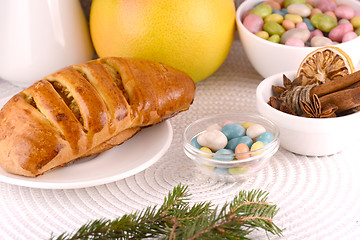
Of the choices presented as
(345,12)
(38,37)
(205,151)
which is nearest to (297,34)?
(345,12)

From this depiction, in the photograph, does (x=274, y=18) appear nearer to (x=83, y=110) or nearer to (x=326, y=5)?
(x=326, y=5)

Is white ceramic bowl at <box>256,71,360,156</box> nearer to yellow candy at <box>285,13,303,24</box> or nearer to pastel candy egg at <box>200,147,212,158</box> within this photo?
pastel candy egg at <box>200,147,212,158</box>

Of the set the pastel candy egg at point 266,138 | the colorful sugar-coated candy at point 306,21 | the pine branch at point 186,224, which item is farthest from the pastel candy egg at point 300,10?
the pine branch at point 186,224

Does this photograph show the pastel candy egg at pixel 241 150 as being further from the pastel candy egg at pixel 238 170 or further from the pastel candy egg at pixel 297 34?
the pastel candy egg at pixel 297 34

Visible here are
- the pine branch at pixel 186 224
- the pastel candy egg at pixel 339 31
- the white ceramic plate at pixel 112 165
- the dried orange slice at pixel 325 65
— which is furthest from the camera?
the pastel candy egg at pixel 339 31

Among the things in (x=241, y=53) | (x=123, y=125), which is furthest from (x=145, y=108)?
(x=241, y=53)

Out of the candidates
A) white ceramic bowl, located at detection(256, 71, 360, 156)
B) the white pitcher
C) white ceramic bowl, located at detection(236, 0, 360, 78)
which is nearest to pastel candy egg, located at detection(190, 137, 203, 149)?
white ceramic bowl, located at detection(256, 71, 360, 156)
